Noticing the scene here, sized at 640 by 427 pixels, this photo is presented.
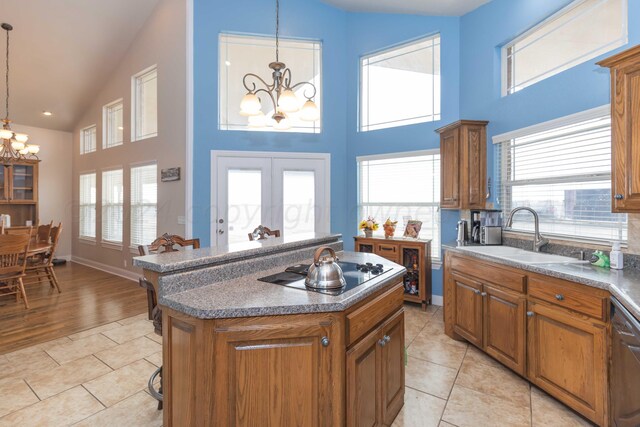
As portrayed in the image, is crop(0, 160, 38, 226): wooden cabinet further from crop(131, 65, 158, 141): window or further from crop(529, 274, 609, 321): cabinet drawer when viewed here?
crop(529, 274, 609, 321): cabinet drawer

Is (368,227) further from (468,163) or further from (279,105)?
(279,105)

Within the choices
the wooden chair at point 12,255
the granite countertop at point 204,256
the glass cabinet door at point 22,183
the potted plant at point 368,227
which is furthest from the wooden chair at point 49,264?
the potted plant at point 368,227

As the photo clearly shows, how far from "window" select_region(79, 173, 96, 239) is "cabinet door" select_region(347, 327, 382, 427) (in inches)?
283

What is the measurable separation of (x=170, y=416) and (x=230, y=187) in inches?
135

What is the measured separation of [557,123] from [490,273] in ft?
4.83

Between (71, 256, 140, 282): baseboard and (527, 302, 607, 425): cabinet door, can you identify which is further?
(71, 256, 140, 282): baseboard

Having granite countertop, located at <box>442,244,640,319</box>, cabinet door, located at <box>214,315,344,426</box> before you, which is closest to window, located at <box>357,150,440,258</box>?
granite countertop, located at <box>442,244,640,319</box>

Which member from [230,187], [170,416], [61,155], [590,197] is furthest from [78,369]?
[61,155]

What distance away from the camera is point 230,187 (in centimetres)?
461

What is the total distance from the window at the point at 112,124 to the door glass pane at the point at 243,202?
3143 mm

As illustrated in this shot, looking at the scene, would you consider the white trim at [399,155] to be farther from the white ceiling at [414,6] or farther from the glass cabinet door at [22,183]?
the glass cabinet door at [22,183]

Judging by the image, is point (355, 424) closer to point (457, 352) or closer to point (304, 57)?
point (457, 352)

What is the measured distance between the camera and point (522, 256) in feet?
8.75

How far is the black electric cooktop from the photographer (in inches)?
62.1
